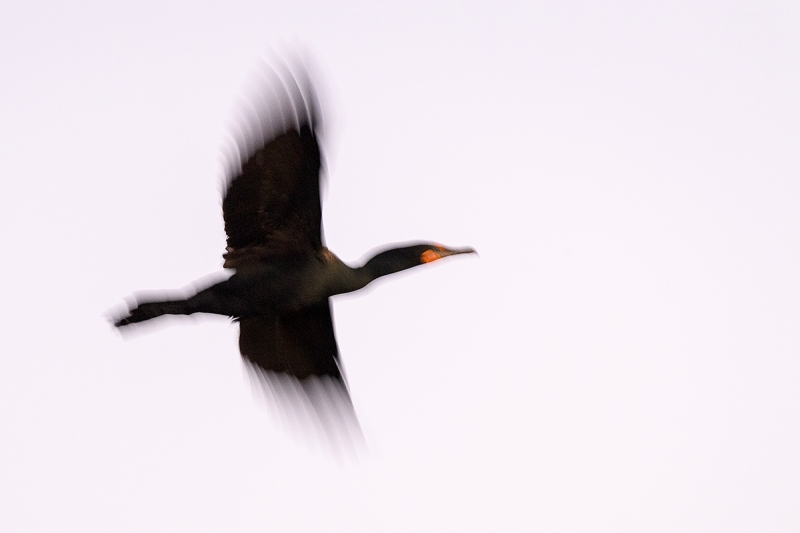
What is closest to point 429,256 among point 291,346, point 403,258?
point 403,258

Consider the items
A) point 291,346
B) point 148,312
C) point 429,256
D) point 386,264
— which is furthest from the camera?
point 291,346

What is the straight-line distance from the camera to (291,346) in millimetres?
9523

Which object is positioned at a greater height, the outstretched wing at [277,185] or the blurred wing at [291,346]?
the outstretched wing at [277,185]

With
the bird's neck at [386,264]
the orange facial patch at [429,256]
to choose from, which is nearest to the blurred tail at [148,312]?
the bird's neck at [386,264]

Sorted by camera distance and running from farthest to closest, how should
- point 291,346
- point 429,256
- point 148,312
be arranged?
point 291,346
point 429,256
point 148,312

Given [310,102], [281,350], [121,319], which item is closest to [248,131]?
[310,102]

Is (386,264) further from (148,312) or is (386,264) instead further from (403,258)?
(148,312)

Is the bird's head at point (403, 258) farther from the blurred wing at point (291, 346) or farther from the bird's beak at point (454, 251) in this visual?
the blurred wing at point (291, 346)

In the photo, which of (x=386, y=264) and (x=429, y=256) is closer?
(x=386, y=264)

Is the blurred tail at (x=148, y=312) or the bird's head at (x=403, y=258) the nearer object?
the blurred tail at (x=148, y=312)

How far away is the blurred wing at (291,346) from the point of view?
947 centimetres

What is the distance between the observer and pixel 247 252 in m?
8.73

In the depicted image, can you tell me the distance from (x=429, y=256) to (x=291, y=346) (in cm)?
142

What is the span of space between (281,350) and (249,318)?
38cm
